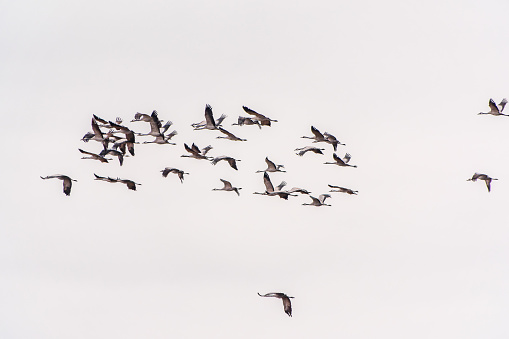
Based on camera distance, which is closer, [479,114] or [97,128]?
[97,128]

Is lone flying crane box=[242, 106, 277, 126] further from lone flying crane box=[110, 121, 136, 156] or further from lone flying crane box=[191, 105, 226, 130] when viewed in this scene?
lone flying crane box=[110, 121, 136, 156]

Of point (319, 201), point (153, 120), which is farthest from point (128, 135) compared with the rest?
point (319, 201)

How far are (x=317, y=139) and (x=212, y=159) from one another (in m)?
5.05

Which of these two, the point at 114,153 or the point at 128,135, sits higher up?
the point at 128,135

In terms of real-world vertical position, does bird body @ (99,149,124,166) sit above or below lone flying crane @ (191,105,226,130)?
below

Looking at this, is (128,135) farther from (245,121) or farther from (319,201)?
(319,201)

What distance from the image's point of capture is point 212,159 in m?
56.9

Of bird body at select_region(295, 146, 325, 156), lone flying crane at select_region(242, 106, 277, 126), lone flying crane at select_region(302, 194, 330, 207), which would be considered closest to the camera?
lone flying crane at select_region(242, 106, 277, 126)

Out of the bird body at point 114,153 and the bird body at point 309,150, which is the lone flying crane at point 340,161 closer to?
the bird body at point 309,150

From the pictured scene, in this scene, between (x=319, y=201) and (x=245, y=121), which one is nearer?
(x=245, y=121)

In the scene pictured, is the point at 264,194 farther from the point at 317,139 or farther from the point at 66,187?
the point at 66,187

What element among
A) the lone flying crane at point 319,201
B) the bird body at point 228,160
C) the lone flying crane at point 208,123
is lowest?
the lone flying crane at point 319,201

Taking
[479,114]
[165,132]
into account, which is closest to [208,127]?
[165,132]

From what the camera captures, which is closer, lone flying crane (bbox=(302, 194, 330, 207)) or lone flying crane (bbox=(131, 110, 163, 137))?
lone flying crane (bbox=(131, 110, 163, 137))
